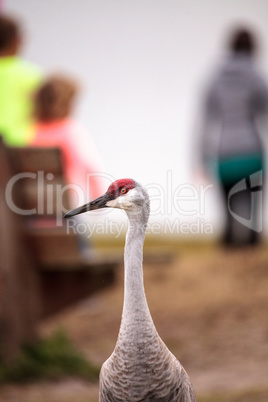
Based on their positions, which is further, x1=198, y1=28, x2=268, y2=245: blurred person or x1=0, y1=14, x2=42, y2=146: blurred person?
x1=198, y1=28, x2=268, y2=245: blurred person

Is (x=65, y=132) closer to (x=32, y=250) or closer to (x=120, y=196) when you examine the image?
(x=32, y=250)

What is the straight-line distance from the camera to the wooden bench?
521cm

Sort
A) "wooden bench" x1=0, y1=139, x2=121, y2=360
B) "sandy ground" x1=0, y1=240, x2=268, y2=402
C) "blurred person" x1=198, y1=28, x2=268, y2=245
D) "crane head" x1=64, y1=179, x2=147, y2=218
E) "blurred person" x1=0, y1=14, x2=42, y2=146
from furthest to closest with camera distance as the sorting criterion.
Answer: "blurred person" x1=198, y1=28, x2=268, y2=245, "blurred person" x1=0, y1=14, x2=42, y2=146, "sandy ground" x1=0, y1=240, x2=268, y2=402, "wooden bench" x1=0, y1=139, x2=121, y2=360, "crane head" x1=64, y1=179, x2=147, y2=218

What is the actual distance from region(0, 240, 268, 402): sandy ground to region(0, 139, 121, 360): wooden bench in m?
0.42

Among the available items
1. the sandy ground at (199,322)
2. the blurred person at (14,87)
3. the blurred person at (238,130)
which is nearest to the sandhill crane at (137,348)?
the sandy ground at (199,322)

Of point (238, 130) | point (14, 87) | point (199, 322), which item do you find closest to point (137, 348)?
point (14, 87)

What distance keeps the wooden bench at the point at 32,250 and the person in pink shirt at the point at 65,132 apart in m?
0.22

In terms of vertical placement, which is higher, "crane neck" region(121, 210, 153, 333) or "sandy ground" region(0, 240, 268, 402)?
"crane neck" region(121, 210, 153, 333)

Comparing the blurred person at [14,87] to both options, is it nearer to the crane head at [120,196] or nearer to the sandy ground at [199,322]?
the sandy ground at [199,322]

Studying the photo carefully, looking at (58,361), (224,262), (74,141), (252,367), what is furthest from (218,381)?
(224,262)

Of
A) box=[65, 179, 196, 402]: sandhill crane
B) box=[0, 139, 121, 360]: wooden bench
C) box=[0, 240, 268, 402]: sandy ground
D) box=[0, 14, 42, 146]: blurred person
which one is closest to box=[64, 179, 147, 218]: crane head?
box=[65, 179, 196, 402]: sandhill crane

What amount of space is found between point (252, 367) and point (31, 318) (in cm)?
164

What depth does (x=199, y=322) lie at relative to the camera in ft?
23.1

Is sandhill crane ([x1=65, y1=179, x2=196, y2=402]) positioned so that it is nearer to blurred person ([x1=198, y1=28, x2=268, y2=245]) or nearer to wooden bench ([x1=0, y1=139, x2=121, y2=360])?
wooden bench ([x1=0, y1=139, x2=121, y2=360])
